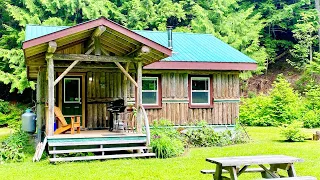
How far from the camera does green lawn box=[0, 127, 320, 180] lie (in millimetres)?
7672

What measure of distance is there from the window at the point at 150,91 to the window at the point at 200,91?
1.30m

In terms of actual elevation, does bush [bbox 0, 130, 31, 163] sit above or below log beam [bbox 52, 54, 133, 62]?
below

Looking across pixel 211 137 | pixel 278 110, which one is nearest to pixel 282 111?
pixel 278 110

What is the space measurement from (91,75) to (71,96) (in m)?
0.94

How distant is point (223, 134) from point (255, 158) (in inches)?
264

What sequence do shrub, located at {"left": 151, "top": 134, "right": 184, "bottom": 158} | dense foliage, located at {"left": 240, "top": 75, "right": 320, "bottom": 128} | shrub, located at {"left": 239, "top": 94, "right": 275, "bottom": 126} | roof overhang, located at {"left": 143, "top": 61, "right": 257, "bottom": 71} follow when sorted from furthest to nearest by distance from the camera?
shrub, located at {"left": 239, "top": 94, "right": 275, "bottom": 126}, dense foliage, located at {"left": 240, "top": 75, "right": 320, "bottom": 128}, roof overhang, located at {"left": 143, "top": 61, "right": 257, "bottom": 71}, shrub, located at {"left": 151, "top": 134, "right": 184, "bottom": 158}

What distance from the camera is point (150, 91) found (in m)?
13.6

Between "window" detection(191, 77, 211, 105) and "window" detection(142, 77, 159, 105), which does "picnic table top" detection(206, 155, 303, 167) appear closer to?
"window" detection(142, 77, 159, 105)

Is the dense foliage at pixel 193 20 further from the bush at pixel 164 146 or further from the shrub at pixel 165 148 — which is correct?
the shrub at pixel 165 148

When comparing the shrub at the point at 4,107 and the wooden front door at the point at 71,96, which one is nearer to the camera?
the wooden front door at the point at 71,96

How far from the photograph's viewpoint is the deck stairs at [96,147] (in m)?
9.52

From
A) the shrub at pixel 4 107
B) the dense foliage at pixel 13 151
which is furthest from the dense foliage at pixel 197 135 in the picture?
the shrub at pixel 4 107

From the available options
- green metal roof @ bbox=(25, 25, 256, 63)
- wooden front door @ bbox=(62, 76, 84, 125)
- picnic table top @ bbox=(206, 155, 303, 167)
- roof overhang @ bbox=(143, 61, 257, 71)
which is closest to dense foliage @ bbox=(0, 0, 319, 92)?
green metal roof @ bbox=(25, 25, 256, 63)

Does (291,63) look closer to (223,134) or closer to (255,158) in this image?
(223,134)
